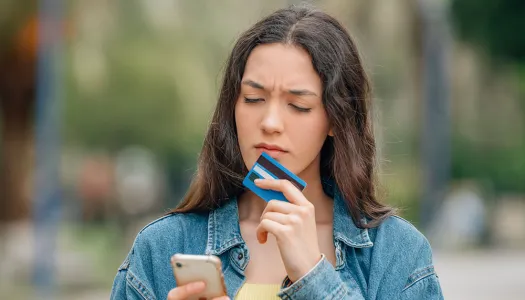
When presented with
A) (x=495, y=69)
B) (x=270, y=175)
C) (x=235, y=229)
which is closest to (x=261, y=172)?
(x=270, y=175)

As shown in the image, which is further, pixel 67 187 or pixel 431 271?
pixel 67 187

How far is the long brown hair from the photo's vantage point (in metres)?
2.56

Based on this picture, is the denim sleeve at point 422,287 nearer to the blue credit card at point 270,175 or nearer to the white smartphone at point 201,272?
the blue credit card at point 270,175

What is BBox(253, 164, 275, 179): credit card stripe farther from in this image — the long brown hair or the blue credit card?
the long brown hair

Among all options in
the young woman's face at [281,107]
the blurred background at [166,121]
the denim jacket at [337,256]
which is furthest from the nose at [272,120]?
the blurred background at [166,121]

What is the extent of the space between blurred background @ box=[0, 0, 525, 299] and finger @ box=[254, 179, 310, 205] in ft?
20.3

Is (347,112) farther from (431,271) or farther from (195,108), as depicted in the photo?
(195,108)

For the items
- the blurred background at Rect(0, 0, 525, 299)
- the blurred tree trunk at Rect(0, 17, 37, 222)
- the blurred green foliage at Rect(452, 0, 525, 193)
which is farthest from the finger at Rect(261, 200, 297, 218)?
the blurred green foliage at Rect(452, 0, 525, 193)

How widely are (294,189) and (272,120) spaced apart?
0.19 m

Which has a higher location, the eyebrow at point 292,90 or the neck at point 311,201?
the eyebrow at point 292,90

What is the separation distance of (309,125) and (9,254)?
12855 mm

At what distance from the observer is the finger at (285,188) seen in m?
2.34

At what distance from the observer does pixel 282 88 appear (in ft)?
8.07

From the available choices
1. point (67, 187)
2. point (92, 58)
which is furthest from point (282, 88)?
point (67, 187)
